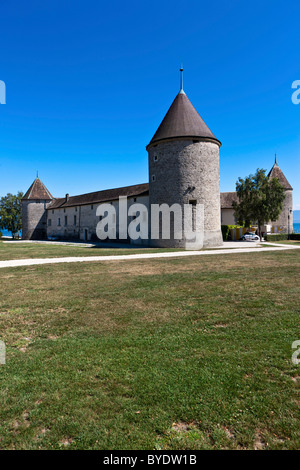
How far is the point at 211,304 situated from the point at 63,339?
3.32m

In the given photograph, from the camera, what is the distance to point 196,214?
983 inches

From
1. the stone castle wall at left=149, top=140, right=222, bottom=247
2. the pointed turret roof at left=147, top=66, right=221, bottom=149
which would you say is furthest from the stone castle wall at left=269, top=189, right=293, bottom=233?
the pointed turret roof at left=147, top=66, right=221, bottom=149

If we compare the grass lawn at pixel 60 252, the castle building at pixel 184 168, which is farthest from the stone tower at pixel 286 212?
the grass lawn at pixel 60 252

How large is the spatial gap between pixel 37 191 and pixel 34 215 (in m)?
4.78

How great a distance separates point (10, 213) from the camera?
56031 mm

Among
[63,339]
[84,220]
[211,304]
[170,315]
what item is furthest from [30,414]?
[84,220]

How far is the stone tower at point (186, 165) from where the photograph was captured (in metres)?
24.6

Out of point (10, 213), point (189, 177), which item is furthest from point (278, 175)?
point (10, 213)

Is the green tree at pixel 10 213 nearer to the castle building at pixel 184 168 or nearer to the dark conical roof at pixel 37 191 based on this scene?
the dark conical roof at pixel 37 191

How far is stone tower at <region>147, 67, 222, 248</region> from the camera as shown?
80.6 ft

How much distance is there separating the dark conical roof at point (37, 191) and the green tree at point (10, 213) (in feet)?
26.3

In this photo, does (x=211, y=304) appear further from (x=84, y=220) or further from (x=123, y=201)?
(x=84, y=220)

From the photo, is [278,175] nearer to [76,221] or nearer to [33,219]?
[76,221]

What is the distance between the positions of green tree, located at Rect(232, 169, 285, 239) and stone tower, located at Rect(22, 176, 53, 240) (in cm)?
3529
